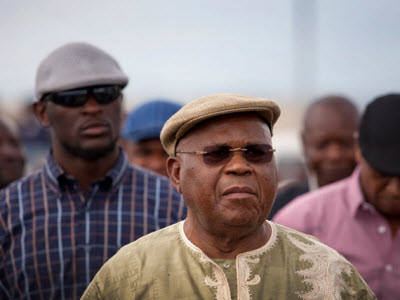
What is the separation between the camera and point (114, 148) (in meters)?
4.75

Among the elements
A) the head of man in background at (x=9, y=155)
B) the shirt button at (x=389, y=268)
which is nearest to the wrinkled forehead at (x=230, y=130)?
the shirt button at (x=389, y=268)

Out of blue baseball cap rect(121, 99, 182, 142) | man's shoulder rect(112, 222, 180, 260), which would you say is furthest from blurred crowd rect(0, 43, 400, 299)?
blue baseball cap rect(121, 99, 182, 142)

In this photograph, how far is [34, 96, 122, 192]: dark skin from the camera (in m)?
4.62

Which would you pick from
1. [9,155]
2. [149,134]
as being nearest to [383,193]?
[149,134]

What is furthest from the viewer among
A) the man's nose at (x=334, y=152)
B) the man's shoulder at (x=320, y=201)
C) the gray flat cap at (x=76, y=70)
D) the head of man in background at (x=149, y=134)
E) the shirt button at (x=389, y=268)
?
the man's nose at (x=334, y=152)

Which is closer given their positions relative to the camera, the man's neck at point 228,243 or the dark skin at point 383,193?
the man's neck at point 228,243

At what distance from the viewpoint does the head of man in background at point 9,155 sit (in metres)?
6.57

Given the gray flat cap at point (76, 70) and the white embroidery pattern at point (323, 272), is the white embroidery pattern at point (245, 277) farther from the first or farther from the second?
the gray flat cap at point (76, 70)

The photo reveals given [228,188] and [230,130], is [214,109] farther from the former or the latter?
[228,188]

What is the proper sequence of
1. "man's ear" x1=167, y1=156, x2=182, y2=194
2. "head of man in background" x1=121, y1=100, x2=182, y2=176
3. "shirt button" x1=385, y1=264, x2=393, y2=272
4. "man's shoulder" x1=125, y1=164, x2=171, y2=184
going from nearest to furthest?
"man's ear" x1=167, y1=156, x2=182, y2=194
"shirt button" x1=385, y1=264, x2=393, y2=272
"man's shoulder" x1=125, y1=164, x2=171, y2=184
"head of man in background" x1=121, y1=100, x2=182, y2=176

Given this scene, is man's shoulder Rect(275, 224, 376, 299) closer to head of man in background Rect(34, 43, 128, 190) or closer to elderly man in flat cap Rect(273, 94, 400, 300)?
elderly man in flat cap Rect(273, 94, 400, 300)

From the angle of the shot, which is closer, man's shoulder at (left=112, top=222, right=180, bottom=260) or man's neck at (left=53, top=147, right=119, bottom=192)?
man's shoulder at (left=112, top=222, right=180, bottom=260)

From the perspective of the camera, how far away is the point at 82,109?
4.62 m

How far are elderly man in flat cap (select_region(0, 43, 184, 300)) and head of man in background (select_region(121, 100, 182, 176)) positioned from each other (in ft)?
4.94
